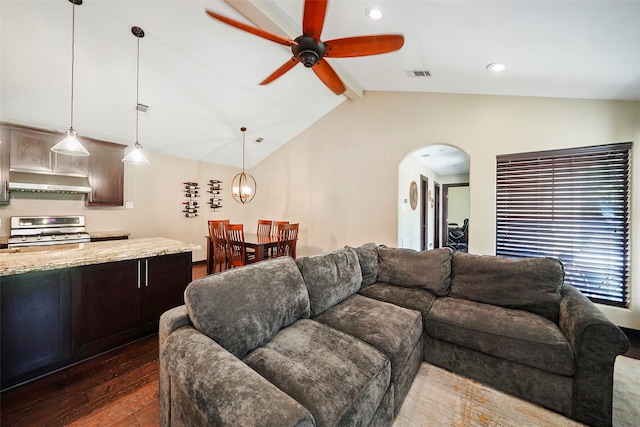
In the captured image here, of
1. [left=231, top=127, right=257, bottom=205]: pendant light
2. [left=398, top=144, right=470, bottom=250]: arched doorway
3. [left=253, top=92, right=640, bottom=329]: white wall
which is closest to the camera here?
[left=253, top=92, right=640, bottom=329]: white wall

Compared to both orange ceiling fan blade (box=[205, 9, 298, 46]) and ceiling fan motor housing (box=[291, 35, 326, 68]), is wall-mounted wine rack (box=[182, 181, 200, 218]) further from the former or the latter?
ceiling fan motor housing (box=[291, 35, 326, 68])

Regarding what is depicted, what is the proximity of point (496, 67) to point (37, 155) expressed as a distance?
577 cm

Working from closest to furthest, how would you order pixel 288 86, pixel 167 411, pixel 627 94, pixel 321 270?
1. pixel 167 411
2. pixel 321 270
3. pixel 627 94
4. pixel 288 86

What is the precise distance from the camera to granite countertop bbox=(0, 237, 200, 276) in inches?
63.2

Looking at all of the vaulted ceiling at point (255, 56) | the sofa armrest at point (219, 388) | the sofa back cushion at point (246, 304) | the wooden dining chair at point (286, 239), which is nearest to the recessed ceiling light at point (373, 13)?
the vaulted ceiling at point (255, 56)

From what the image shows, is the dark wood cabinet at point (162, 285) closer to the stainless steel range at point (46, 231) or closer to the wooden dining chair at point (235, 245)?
the wooden dining chair at point (235, 245)

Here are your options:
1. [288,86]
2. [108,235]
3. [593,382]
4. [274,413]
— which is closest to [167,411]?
[274,413]

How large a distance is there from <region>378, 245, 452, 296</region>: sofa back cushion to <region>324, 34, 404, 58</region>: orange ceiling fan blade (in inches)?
74.1

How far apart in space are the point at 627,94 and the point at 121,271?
501cm

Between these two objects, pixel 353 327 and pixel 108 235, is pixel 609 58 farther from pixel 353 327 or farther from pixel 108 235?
pixel 108 235

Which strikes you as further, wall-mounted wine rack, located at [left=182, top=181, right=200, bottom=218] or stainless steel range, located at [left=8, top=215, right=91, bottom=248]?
wall-mounted wine rack, located at [left=182, top=181, right=200, bottom=218]

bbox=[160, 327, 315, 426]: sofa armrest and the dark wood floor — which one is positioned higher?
bbox=[160, 327, 315, 426]: sofa armrest

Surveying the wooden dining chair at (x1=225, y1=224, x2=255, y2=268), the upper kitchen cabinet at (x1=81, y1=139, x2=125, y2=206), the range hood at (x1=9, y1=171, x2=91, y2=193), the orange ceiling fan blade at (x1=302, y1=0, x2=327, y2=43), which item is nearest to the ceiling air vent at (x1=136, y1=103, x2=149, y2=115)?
the upper kitchen cabinet at (x1=81, y1=139, x2=125, y2=206)

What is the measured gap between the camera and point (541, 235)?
2932 millimetres
